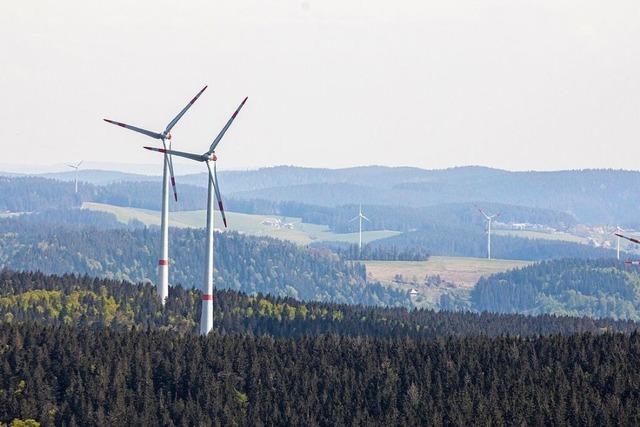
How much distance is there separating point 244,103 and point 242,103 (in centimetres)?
23

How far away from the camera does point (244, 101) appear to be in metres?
196

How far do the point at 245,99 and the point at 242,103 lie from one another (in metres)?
3.79

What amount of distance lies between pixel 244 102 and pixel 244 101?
1.13 m

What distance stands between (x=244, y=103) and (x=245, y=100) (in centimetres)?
351

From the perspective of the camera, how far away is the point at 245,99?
195 metres

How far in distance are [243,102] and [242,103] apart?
139cm

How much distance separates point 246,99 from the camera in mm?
195250

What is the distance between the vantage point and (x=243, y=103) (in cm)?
19850

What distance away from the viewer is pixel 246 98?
195125 mm

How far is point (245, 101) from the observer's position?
19638cm

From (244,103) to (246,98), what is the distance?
149 inches

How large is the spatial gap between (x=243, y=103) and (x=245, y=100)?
3.15m

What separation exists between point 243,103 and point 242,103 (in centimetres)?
40
